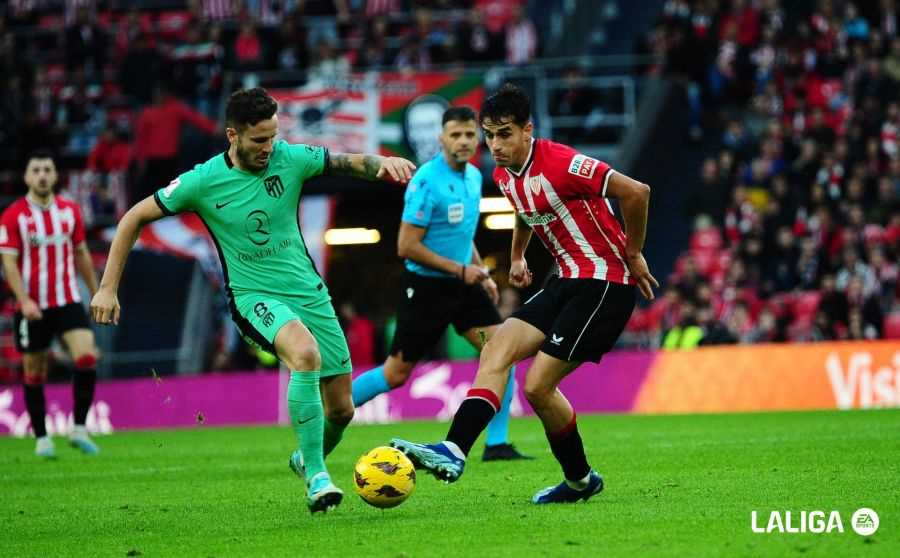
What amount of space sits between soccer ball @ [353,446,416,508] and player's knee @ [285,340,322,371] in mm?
599

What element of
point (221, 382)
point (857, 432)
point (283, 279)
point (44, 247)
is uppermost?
point (283, 279)

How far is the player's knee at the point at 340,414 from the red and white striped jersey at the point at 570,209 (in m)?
1.58

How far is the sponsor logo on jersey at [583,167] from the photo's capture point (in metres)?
8.18

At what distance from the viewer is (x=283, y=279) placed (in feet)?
28.2

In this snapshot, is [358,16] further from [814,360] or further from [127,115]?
[814,360]

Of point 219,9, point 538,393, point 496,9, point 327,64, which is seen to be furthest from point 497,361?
point 219,9

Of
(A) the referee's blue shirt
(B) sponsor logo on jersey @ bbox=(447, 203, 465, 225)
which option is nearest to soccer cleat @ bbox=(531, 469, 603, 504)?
(A) the referee's blue shirt

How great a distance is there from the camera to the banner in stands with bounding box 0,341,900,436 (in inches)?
733

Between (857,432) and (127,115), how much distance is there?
17.7m

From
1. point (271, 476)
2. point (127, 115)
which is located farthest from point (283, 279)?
point (127, 115)

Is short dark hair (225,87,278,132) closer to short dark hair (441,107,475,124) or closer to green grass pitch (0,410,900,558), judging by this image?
green grass pitch (0,410,900,558)

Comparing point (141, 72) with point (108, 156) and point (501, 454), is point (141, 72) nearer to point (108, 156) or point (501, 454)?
point (108, 156)

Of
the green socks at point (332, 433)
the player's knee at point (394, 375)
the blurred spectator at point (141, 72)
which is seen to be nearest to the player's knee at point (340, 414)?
the green socks at point (332, 433)

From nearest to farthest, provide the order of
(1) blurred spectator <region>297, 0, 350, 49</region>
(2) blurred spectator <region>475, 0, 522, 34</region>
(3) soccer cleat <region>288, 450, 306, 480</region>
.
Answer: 1. (3) soccer cleat <region>288, 450, 306, 480</region>
2. (2) blurred spectator <region>475, 0, 522, 34</region>
3. (1) blurred spectator <region>297, 0, 350, 49</region>
